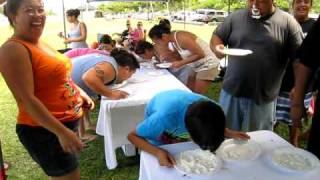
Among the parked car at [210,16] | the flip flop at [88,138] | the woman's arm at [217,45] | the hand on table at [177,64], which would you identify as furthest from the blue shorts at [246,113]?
the parked car at [210,16]

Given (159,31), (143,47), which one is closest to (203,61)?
(159,31)

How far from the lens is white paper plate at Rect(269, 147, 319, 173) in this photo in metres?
1.12

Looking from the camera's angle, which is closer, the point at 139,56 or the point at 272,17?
the point at 272,17

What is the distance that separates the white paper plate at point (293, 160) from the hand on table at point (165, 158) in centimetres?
37

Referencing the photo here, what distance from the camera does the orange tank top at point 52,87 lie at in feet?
3.97

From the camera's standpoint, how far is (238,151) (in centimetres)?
124

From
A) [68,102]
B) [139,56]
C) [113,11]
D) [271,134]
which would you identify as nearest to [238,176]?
[271,134]

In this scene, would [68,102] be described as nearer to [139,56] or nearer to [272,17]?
[272,17]

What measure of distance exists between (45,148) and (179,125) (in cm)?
58

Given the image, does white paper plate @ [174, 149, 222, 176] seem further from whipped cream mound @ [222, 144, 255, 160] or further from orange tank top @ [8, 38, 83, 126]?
orange tank top @ [8, 38, 83, 126]

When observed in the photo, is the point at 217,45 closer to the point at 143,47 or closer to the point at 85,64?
the point at 85,64

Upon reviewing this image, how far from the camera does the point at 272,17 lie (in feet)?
6.14

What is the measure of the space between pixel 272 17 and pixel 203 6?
67.6 ft

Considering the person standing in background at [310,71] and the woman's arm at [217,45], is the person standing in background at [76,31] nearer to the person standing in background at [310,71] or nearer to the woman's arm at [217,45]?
the woman's arm at [217,45]
